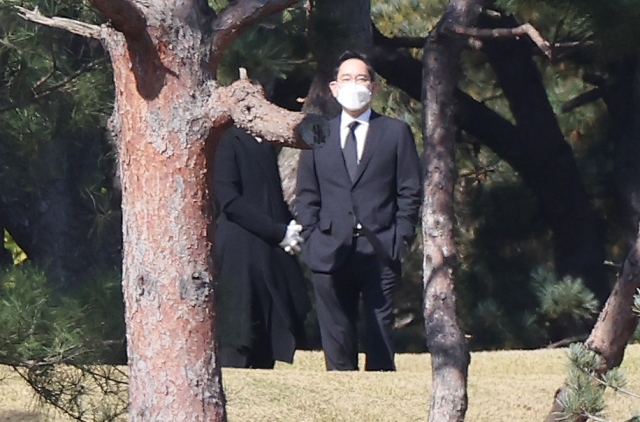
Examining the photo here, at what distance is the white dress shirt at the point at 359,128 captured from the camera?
5090mm

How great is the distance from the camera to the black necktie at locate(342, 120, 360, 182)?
5.15 meters

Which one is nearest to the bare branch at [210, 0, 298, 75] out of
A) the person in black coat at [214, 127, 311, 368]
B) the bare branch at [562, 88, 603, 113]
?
the person in black coat at [214, 127, 311, 368]

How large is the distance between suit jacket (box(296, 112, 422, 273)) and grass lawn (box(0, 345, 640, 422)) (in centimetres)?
50

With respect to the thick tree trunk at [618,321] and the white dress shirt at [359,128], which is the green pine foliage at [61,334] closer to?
the thick tree trunk at [618,321]

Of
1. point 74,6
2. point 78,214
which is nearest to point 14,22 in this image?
point 74,6

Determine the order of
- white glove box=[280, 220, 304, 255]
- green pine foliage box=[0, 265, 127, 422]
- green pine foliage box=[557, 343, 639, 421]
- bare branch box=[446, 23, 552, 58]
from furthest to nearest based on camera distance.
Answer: white glove box=[280, 220, 304, 255] → bare branch box=[446, 23, 552, 58] → green pine foliage box=[0, 265, 127, 422] → green pine foliage box=[557, 343, 639, 421]

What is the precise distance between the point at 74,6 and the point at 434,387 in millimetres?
1625

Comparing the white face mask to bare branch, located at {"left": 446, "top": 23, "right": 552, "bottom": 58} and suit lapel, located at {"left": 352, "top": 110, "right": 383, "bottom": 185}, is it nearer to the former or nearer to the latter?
suit lapel, located at {"left": 352, "top": 110, "right": 383, "bottom": 185}

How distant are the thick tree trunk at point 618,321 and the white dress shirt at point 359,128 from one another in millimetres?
1907

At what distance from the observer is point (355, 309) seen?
17.6ft

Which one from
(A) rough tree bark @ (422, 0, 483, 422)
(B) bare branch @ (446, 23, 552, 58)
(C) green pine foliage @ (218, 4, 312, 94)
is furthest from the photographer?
(C) green pine foliage @ (218, 4, 312, 94)

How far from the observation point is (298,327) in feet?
18.4

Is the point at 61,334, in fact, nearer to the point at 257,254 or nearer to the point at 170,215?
the point at 170,215

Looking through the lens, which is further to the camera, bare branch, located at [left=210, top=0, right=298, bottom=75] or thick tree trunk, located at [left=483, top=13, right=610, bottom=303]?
thick tree trunk, located at [left=483, top=13, right=610, bottom=303]
